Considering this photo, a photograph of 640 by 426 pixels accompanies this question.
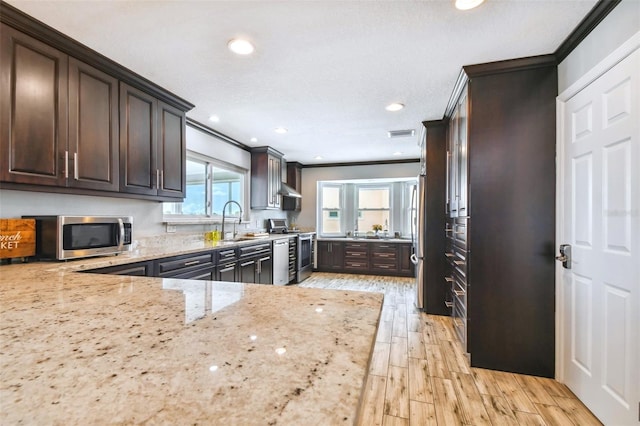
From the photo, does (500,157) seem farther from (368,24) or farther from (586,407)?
(586,407)

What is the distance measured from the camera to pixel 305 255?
5.58 metres

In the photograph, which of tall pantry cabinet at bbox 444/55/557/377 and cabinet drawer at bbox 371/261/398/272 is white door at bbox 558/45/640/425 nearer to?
tall pantry cabinet at bbox 444/55/557/377

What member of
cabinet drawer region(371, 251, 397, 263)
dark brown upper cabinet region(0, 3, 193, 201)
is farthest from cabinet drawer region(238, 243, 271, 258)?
cabinet drawer region(371, 251, 397, 263)

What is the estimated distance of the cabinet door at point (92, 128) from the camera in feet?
6.51

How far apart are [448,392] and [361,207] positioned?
15.9 feet

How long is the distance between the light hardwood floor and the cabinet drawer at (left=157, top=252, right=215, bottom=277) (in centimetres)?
169

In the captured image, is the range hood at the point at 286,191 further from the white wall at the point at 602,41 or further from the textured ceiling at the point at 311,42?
the white wall at the point at 602,41

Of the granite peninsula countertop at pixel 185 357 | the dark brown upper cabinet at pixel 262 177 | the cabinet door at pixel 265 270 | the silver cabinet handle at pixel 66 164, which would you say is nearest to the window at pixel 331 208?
the dark brown upper cabinet at pixel 262 177

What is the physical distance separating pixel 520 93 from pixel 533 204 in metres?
0.85

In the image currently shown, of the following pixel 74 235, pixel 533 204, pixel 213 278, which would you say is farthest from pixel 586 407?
pixel 74 235

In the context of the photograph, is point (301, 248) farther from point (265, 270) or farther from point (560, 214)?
point (560, 214)

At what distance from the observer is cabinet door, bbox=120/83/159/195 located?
2.34 m

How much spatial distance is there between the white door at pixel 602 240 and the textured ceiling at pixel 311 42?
0.54 meters

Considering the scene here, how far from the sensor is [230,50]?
202 cm
